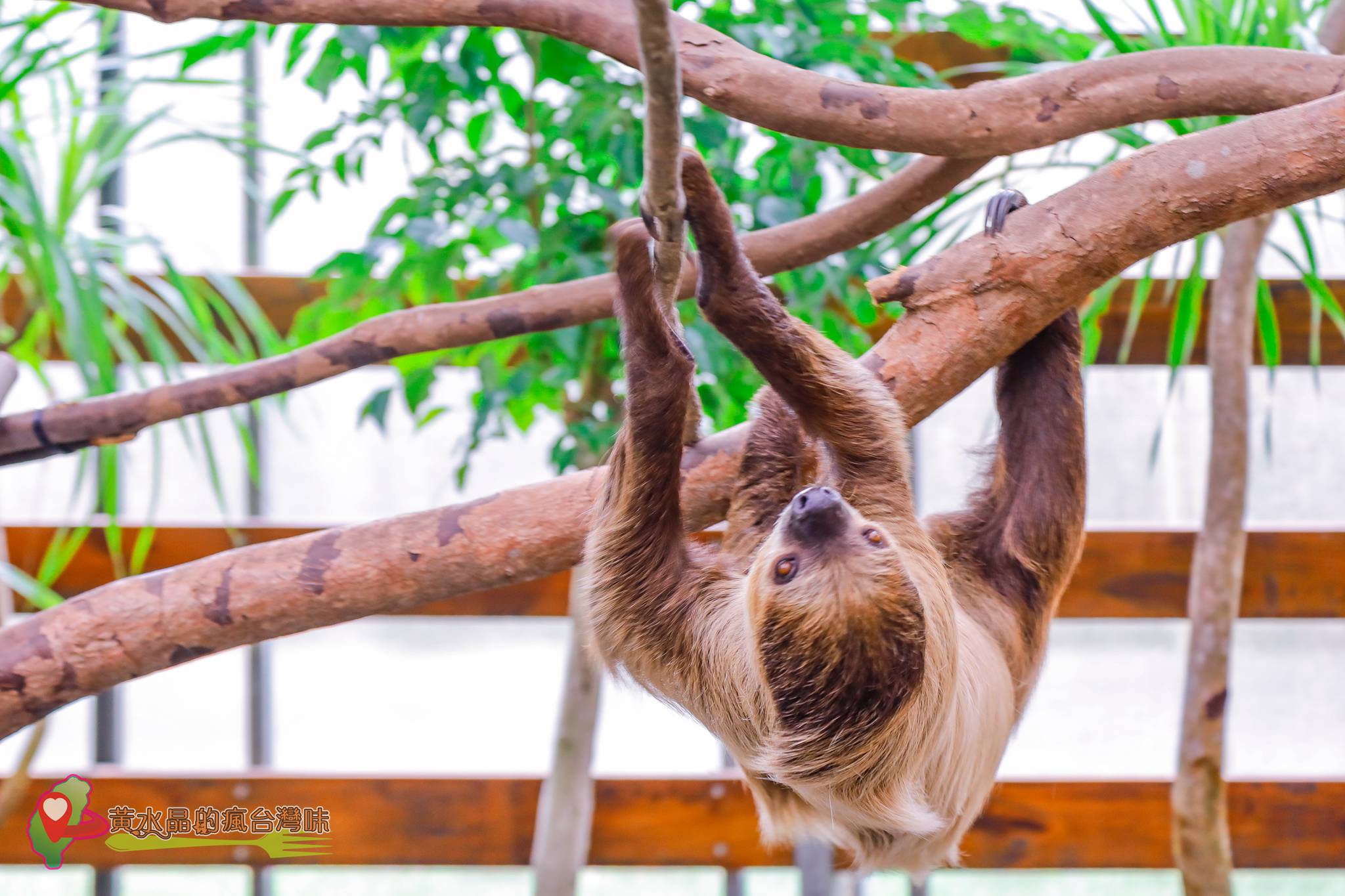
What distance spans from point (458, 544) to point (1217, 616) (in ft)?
5.04

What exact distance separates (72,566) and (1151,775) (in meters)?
2.90

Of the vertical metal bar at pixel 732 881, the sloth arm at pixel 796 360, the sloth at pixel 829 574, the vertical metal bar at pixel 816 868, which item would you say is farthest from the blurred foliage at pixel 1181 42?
the vertical metal bar at pixel 732 881

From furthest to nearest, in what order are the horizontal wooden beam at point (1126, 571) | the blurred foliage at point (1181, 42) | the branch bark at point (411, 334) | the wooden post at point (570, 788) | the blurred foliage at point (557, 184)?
the horizontal wooden beam at point (1126, 571), the wooden post at point (570, 788), the blurred foliage at point (1181, 42), the blurred foliage at point (557, 184), the branch bark at point (411, 334)

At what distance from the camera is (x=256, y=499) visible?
9.37 feet

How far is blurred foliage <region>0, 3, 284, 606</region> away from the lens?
5.54ft

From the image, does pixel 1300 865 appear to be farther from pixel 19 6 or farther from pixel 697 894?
pixel 19 6

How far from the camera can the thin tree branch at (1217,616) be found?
2.01 metres

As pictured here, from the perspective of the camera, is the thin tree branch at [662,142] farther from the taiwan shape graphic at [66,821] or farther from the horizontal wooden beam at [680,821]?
the taiwan shape graphic at [66,821]

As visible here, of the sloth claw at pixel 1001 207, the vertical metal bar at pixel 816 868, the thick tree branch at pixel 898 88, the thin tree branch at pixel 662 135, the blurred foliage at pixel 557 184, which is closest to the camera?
the thin tree branch at pixel 662 135

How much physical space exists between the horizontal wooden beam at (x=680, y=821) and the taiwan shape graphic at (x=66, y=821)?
0.08 metres

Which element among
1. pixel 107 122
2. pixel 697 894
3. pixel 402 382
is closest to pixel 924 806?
pixel 402 382

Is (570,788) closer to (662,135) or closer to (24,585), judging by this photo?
(24,585)

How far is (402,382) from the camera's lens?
189 centimetres

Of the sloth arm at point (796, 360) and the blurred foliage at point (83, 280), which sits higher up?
the blurred foliage at point (83, 280)
